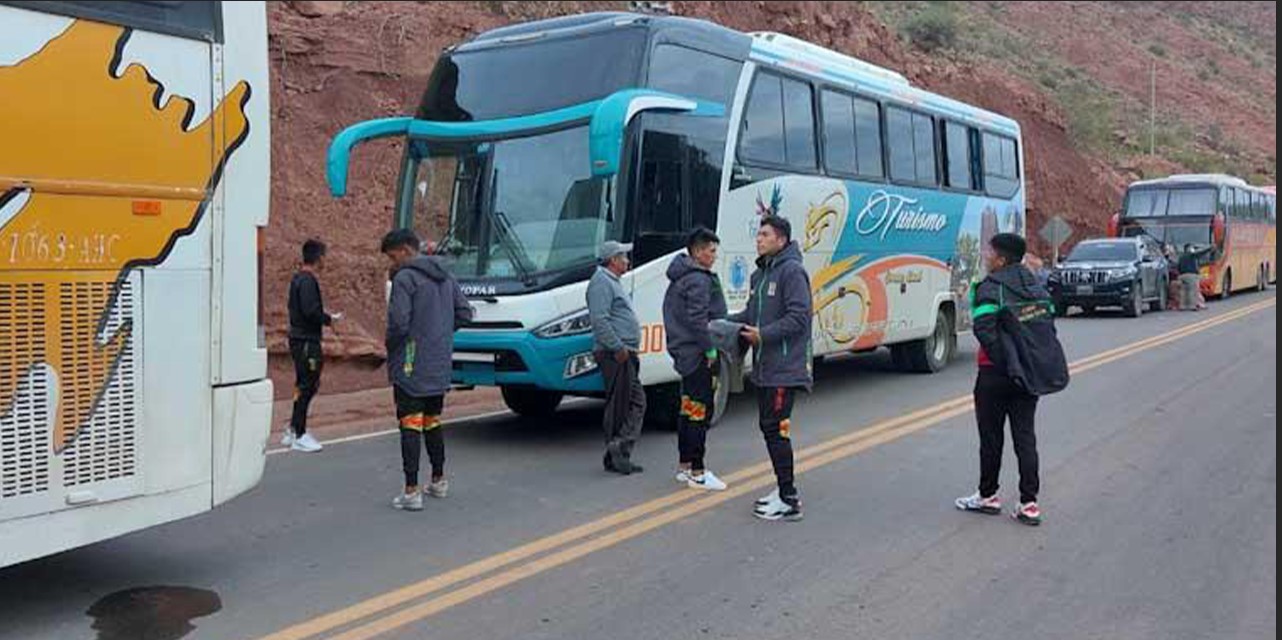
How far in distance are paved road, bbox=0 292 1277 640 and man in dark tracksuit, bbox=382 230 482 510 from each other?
20.5 inches

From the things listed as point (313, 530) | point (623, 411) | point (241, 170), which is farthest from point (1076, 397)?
point (241, 170)

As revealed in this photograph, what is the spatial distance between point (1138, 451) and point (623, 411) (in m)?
4.46

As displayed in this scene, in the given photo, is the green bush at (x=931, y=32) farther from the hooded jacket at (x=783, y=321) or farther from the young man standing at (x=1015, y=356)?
the hooded jacket at (x=783, y=321)

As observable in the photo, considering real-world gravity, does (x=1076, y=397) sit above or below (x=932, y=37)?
below

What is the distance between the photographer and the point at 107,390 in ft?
17.5

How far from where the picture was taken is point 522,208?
31.9 feet

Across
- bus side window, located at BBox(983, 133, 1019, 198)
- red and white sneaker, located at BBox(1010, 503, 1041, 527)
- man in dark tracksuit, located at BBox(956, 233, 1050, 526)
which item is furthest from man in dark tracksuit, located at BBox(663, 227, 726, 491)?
bus side window, located at BBox(983, 133, 1019, 198)

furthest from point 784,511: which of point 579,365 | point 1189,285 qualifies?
point 1189,285

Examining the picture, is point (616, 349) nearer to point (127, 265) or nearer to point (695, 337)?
point (695, 337)

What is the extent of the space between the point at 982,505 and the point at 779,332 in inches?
72.4

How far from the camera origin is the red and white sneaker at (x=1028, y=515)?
7383 millimetres

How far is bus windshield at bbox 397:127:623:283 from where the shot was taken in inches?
376

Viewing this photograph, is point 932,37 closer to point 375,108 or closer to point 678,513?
point 375,108

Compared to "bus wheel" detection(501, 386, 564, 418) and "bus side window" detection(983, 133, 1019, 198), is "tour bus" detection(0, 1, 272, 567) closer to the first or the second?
Answer: "bus wheel" detection(501, 386, 564, 418)
